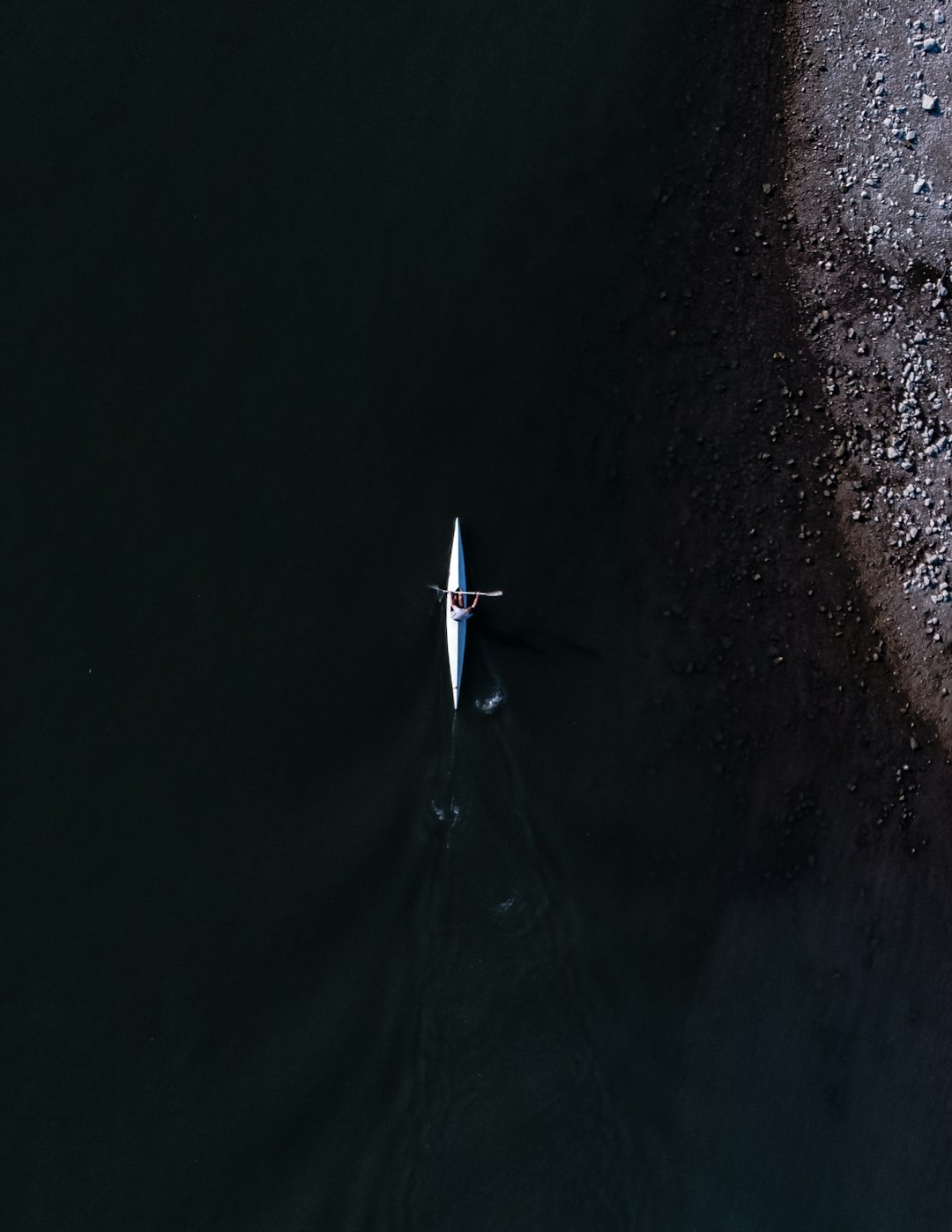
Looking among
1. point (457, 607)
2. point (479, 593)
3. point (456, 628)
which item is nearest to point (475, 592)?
point (479, 593)

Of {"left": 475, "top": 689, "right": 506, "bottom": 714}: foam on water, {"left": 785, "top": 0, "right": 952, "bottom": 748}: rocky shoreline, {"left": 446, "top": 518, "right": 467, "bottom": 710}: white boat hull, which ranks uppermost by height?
{"left": 785, "top": 0, "right": 952, "bottom": 748}: rocky shoreline

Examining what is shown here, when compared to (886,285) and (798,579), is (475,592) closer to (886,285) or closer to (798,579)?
(798,579)

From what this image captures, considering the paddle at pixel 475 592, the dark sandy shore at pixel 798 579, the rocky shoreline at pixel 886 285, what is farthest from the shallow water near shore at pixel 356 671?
the rocky shoreline at pixel 886 285

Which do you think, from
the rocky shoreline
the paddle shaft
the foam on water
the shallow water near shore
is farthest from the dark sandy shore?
the foam on water

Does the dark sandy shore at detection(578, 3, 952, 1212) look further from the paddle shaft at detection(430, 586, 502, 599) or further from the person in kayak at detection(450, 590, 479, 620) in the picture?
the person in kayak at detection(450, 590, 479, 620)

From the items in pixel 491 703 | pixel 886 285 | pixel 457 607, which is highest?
pixel 886 285
